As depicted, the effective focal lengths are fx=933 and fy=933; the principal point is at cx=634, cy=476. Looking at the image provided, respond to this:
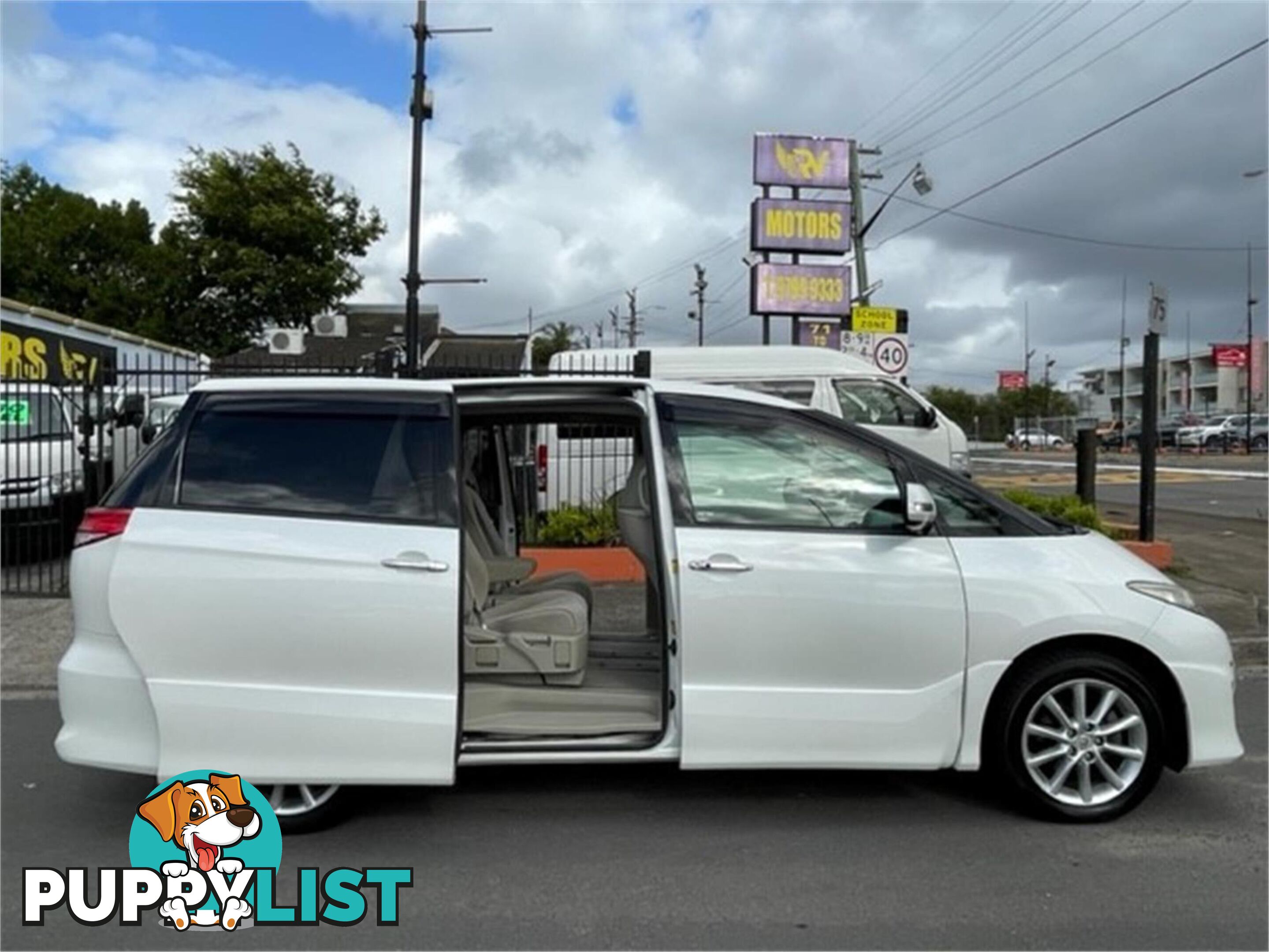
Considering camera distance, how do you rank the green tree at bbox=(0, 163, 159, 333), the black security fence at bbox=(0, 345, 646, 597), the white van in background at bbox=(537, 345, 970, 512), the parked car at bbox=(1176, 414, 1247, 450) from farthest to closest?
the parked car at bbox=(1176, 414, 1247, 450) < the green tree at bbox=(0, 163, 159, 333) < the white van in background at bbox=(537, 345, 970, 512) < the black security fence at bbox=(0, 345, 646, 597)

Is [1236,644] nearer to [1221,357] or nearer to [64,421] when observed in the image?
[64,421]

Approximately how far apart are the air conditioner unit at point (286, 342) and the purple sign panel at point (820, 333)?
37.2 feet

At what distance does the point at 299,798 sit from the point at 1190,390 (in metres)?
104

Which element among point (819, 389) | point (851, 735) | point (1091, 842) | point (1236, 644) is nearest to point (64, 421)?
point (819, 389)

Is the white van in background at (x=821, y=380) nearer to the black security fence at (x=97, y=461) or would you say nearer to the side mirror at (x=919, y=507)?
the black security fence at (x=97, y=461)

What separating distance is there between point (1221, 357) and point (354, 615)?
251 feet

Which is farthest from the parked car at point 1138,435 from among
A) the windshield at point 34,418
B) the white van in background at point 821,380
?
the windshield at point 34,418

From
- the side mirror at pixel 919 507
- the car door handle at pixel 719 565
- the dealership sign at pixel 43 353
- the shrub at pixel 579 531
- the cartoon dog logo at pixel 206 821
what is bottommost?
the cartoon dog logo at pixel 206 821

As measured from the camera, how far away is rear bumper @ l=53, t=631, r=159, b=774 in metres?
3.50

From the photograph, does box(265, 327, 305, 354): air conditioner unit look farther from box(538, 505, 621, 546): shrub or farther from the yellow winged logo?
box(538, 505, 621, 546): shrub

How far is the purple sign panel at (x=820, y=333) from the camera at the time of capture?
22609 millimetres

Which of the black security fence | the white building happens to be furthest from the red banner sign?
the black security fence

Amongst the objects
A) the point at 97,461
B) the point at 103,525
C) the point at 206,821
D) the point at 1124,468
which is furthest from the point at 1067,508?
the point at 1124,468

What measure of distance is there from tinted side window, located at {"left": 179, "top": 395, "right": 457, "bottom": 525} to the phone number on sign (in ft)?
59.5
